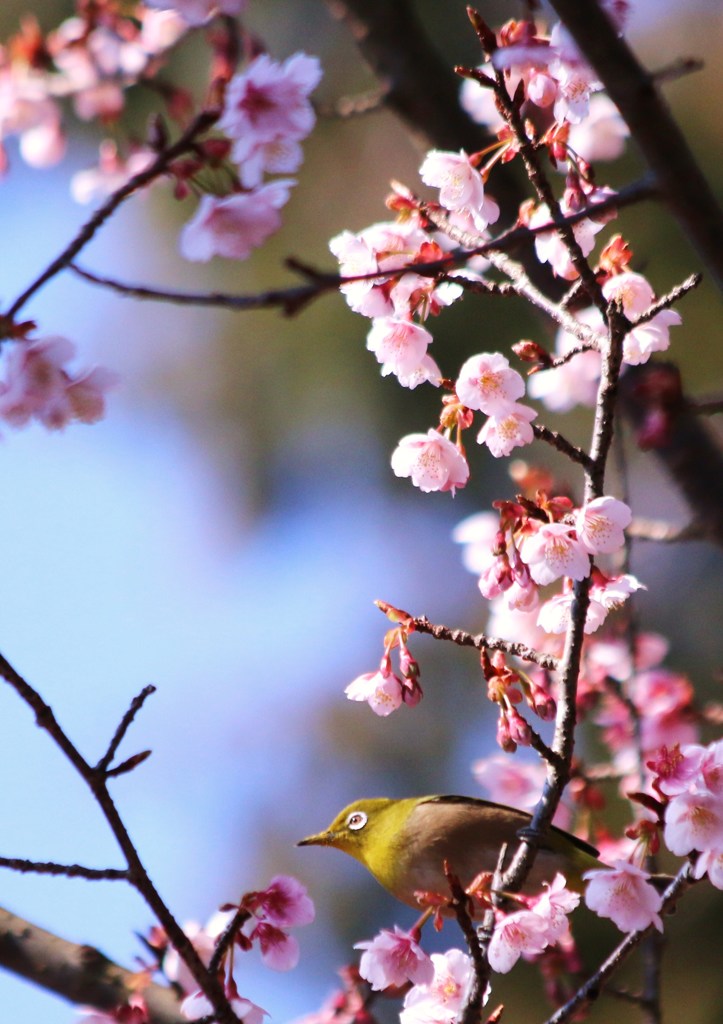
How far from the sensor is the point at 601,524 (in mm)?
1195

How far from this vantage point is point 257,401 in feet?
18.6

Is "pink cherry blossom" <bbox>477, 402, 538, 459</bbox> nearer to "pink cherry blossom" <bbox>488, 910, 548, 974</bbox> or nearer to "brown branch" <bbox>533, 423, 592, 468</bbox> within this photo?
"brown branch" <bbox>533, 423, 592, 468</bbox>

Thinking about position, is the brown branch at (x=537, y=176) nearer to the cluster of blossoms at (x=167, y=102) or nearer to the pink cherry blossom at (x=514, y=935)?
the cluster of blossoms at (x=167, y=102)

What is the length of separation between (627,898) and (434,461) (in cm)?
53

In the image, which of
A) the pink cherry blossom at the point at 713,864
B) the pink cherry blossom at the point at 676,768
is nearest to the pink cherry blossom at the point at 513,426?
the pink cherry blossom at the point at 676,768

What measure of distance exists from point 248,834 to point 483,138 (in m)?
3.64

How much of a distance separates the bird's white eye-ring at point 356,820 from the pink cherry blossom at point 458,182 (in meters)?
1.06

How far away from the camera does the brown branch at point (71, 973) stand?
1.46m

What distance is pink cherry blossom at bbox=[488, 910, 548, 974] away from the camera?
1148mm

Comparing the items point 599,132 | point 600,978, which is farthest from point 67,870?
point 599,132

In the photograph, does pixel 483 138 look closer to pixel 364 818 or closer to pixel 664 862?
pixel 364 818

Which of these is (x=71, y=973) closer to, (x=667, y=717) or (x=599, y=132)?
(x=667, y=717)

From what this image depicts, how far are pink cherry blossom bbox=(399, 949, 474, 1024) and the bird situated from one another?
267mm

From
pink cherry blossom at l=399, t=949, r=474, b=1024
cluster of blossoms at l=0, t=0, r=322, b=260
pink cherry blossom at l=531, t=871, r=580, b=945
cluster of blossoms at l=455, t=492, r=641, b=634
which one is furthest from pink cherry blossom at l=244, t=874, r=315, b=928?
cluster of blossoms at l=0, t=0, r=322, b=260
